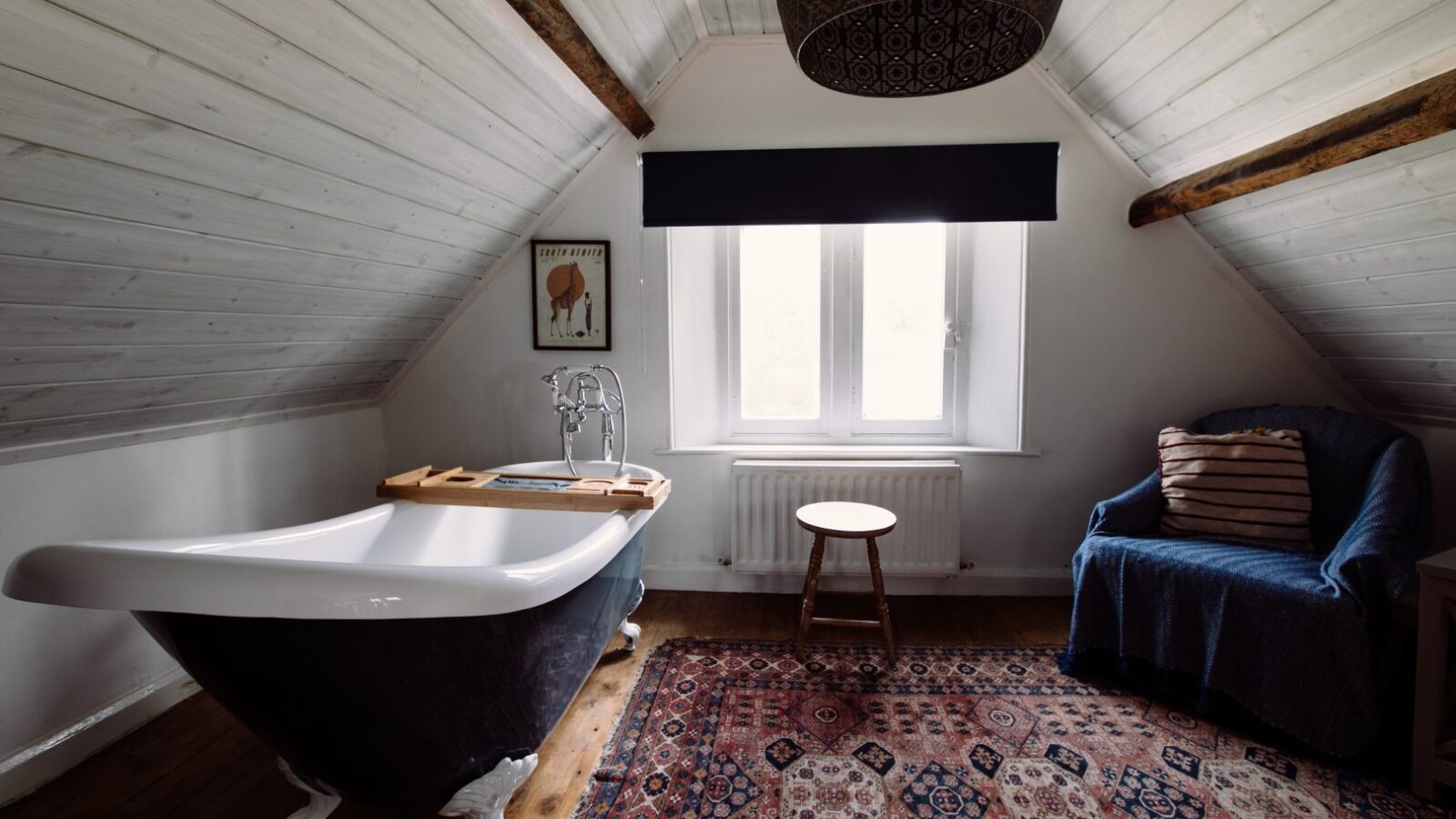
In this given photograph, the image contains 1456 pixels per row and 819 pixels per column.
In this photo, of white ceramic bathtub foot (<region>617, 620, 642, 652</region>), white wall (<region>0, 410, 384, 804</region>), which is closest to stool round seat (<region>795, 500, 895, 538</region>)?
white ceramic bathtub foot (<region>617, 620, 642, 652</region>)

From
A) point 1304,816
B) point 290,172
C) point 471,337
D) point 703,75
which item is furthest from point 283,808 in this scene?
point 703,75

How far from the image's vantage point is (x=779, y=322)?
2910mm

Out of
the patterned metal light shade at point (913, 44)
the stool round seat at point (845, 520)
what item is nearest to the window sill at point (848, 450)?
the stool round seat at point (845, 520)

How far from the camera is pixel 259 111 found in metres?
1.33

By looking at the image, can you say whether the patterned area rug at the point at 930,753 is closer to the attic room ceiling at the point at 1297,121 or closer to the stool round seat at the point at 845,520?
the stool round seat at the point at 845,520

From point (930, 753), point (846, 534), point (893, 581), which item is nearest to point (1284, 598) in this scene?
point (930, 753)

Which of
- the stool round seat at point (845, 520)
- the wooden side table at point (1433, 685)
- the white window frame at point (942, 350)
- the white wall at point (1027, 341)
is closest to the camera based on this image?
the wooden side table at point (1433, 685)

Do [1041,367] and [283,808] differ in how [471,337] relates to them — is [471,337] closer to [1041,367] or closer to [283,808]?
[283,808]

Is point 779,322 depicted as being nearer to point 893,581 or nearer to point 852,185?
point 852,185

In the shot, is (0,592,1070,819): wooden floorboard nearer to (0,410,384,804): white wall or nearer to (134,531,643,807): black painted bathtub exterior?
(0,410,384,804): white wall

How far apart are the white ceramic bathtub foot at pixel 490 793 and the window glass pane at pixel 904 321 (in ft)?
6.81

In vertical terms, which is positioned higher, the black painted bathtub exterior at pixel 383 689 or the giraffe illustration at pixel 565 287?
the giraffe illustration at pixel 565 287

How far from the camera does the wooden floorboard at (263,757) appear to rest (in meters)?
1.51

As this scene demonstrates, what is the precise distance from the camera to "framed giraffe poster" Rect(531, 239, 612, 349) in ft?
8.73
